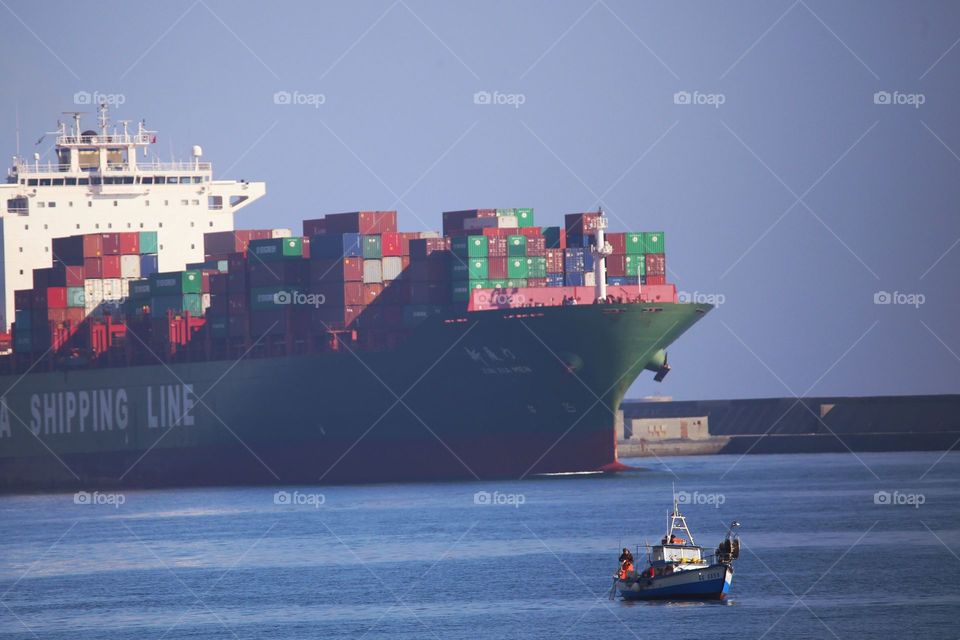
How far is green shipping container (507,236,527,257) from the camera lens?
227 feet

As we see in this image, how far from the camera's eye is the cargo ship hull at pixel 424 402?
227 feet

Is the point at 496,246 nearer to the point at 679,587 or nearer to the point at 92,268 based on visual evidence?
the point at 92,268

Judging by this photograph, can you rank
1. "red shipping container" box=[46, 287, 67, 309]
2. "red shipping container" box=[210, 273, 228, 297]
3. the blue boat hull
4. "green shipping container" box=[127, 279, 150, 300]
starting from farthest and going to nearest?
"red shipping container" box=[46, 287, 67, 309]
"green shipping container" box=[127, 279, 150, 300]
"red shipping container" box=[210, 273, 228, 297]
the blue boat hull

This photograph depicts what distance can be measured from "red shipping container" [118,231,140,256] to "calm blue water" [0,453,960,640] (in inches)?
565

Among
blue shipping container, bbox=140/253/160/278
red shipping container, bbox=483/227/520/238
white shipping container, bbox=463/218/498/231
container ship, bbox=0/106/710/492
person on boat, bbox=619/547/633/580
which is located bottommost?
person on boat, bbox=619/547/633/580

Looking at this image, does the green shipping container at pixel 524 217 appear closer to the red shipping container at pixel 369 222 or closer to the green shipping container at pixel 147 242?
the red shipping container at pixel 369 222

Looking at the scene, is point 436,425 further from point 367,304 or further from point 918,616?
point 918,616

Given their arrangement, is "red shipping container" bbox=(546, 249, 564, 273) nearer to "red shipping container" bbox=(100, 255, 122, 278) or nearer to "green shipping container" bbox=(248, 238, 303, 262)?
"green shipping container" bbox=(248, 238, 303, 262)

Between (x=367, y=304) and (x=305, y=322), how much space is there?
335 centimetres

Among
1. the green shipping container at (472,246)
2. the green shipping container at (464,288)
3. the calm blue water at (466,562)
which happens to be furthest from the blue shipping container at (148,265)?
the green shipping container at (472,246)

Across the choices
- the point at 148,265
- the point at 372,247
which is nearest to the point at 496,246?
the point at 372,247

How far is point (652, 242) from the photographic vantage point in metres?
73.3

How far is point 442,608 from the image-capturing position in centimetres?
4047

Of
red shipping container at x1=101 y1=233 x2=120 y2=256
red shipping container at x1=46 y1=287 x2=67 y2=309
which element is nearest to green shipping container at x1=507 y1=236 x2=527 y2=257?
red shipping container at x1=101 y1=233 x2=120 y2=256
